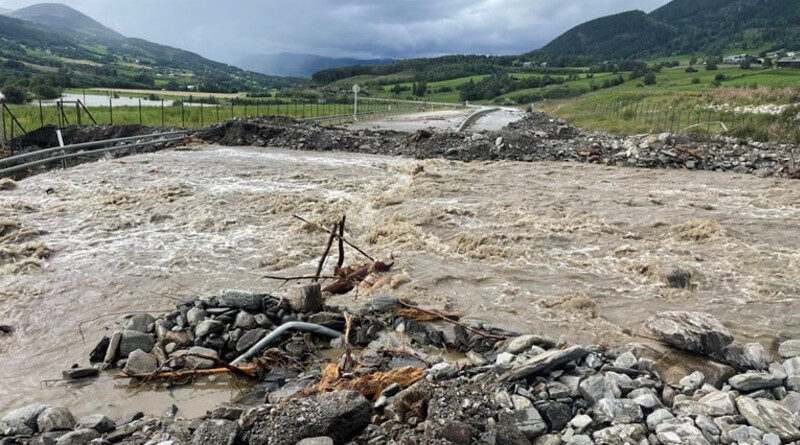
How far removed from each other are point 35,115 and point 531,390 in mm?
36263

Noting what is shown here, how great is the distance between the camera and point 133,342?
672 centimetres

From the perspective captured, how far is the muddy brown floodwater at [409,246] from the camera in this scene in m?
8.05

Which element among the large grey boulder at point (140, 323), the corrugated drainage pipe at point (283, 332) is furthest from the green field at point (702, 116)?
the large grey boulder at point (140, 323)

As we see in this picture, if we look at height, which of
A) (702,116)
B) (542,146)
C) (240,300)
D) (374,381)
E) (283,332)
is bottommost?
(283,332)

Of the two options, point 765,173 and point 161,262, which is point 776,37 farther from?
point 161,262

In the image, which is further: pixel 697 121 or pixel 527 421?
pixel 697 121

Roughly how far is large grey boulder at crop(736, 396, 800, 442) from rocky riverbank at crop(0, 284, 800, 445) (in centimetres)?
1

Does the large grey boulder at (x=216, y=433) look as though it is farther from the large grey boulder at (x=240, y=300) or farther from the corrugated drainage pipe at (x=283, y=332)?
the large grey boulder at (x=240, y=300)

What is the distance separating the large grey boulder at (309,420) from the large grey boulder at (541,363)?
4.84 ft

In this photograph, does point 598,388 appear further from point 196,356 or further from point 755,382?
point 196,356

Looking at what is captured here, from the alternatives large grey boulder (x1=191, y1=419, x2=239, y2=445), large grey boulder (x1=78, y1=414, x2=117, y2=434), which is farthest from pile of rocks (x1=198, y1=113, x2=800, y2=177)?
large grey boulder (x1=191, y1=419, x2=239, y2=445)

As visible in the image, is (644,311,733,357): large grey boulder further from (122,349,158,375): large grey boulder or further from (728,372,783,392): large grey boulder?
(122,349,158,375): large grey boulder

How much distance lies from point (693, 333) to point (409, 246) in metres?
6.46

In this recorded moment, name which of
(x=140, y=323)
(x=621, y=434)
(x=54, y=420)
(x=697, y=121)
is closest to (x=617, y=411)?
(x=621, y=434)
